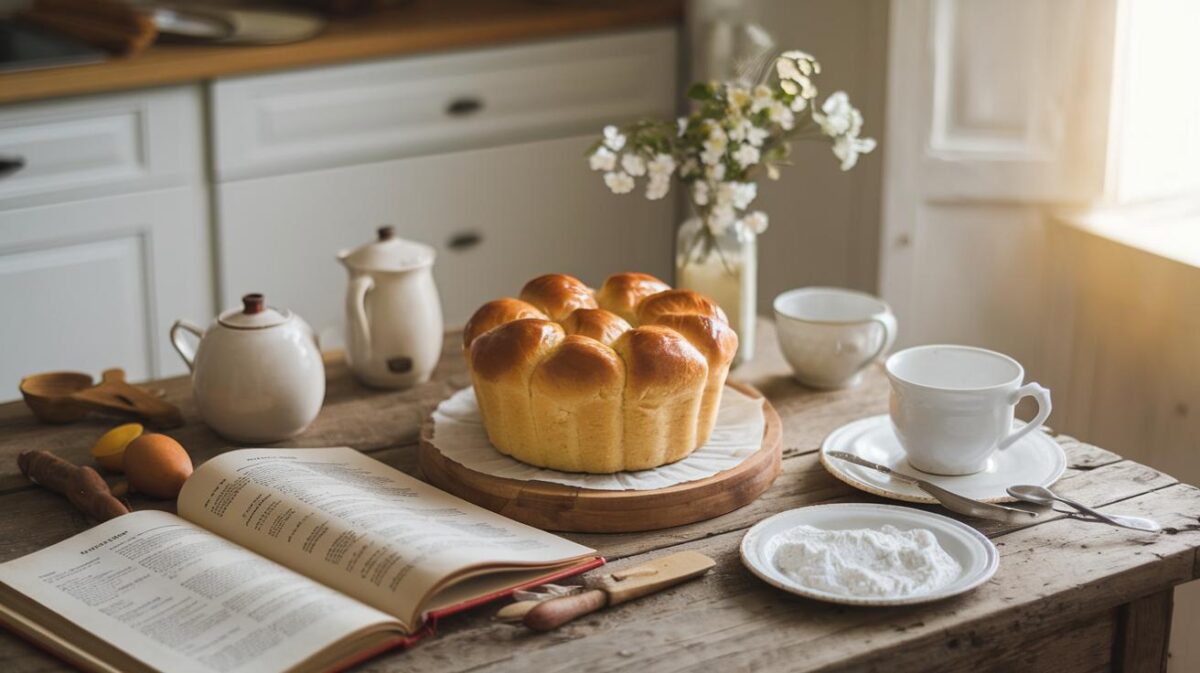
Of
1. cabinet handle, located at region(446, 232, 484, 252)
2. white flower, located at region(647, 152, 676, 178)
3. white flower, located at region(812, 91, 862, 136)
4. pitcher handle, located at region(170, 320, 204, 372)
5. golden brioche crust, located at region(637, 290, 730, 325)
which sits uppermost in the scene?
white flower, located at region(812, 91, 862, 136)

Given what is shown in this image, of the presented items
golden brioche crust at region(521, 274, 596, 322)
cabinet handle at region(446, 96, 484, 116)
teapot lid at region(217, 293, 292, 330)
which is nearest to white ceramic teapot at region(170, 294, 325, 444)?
teapot lid at region(217, 293, 292, 330)

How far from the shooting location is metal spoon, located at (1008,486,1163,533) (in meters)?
1.18

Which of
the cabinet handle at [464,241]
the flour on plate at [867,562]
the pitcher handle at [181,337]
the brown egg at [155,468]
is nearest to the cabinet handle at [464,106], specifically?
the cabinet handle at [464,241]

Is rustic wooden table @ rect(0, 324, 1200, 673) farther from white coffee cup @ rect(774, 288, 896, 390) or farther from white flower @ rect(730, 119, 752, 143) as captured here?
white flower @ rect(730, 119, 752, 143)

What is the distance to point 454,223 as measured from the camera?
9.01 feet

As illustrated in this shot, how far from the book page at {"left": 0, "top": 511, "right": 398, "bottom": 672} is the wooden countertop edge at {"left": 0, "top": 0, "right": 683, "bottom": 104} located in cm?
132

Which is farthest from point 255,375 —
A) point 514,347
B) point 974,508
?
point 974,508

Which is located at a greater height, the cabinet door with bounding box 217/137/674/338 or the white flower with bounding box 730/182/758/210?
the white flower with bounding box 730/182/758/210

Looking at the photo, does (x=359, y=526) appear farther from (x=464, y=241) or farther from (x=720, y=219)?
(x=464, y=241)

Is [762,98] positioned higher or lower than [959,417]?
higher

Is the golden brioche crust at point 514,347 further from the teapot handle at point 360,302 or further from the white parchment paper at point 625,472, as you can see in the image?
the teapot handle at point 360,302

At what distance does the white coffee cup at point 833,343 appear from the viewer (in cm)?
150

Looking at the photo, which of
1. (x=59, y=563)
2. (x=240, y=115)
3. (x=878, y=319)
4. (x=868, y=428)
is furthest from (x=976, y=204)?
(x=59, y=563)

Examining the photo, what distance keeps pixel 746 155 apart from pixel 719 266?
0.53 ft
